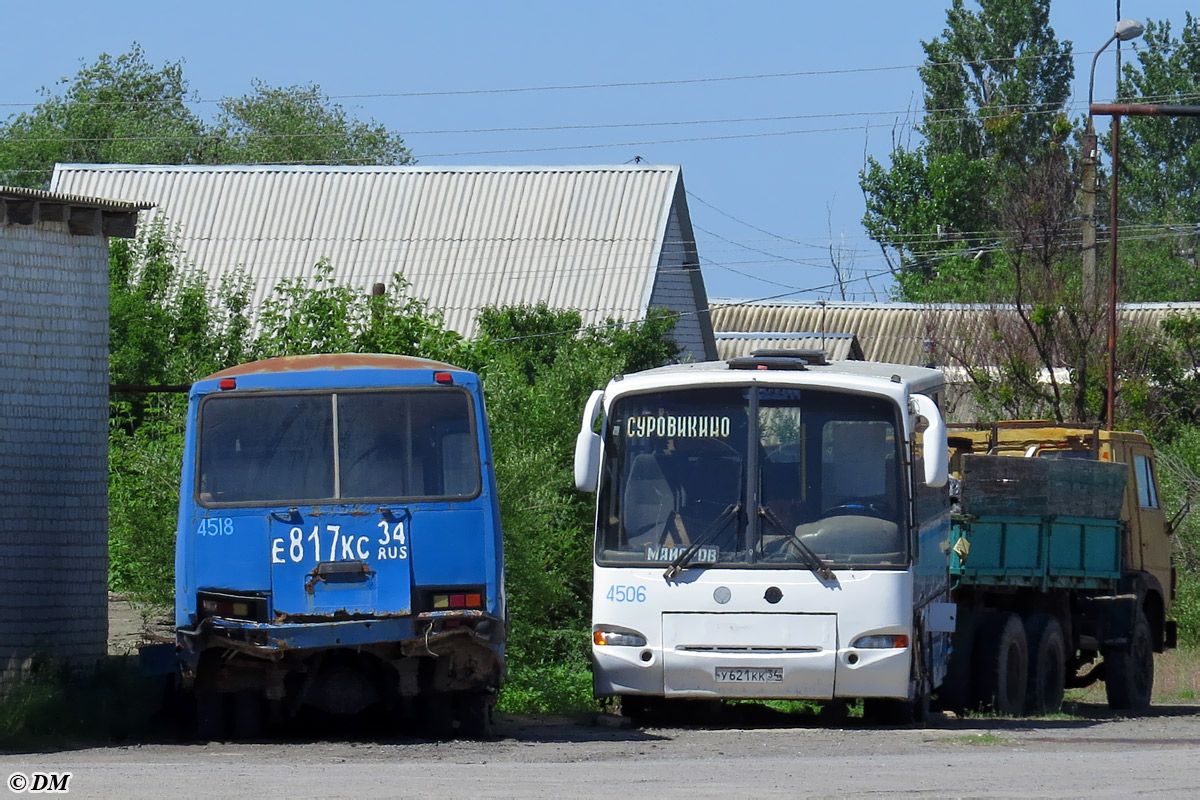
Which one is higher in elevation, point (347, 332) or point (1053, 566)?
point (347, 332)

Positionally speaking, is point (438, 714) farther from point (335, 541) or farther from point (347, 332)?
point (347, 332)

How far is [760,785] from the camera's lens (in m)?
9.86

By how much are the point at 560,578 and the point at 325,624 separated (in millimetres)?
7552

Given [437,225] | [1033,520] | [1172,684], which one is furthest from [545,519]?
[437,225]

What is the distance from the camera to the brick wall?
14.9m

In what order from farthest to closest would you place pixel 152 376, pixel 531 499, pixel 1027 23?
1. pixel 1027 23
2. pixel 152 376
3. pixel 531 499

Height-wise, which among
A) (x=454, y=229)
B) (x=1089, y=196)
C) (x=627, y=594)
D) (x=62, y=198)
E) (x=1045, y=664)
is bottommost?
(x=1045, y=664)

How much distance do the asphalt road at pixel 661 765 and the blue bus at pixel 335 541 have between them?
0.49m

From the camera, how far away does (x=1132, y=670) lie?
1892cm

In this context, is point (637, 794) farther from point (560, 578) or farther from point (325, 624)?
point (560, 578)

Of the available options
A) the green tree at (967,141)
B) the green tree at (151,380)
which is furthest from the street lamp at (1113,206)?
the green tree at (967,141)

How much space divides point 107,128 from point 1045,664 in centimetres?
6619

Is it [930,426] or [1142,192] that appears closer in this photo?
[930,426]

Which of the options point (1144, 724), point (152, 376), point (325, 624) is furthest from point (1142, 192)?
point (325, 624)
